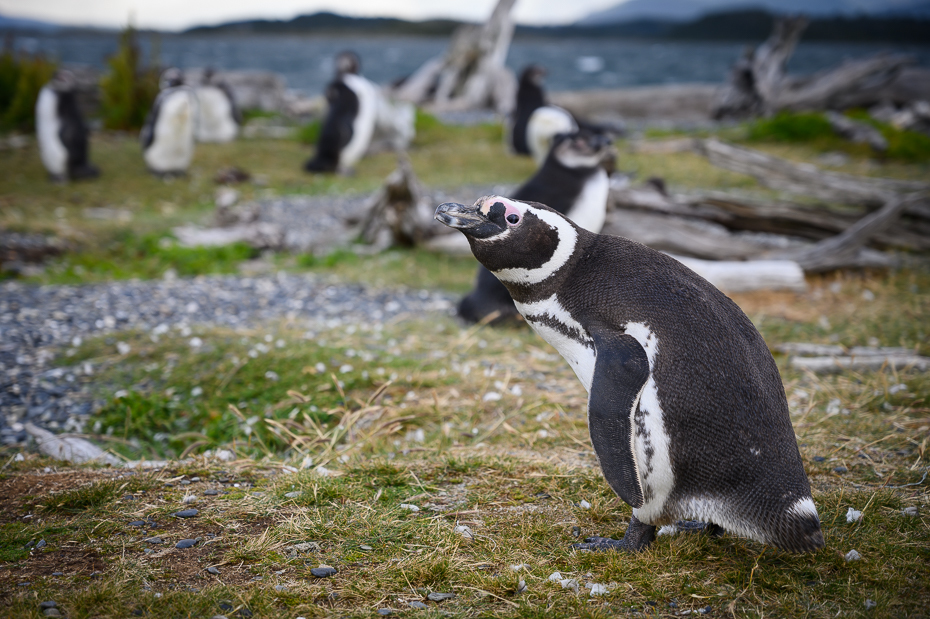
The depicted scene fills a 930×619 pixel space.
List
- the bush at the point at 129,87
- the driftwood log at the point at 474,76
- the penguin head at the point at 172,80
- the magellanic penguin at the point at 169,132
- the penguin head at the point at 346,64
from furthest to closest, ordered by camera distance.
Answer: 1. the driftwood log at the point at 474,76
2. the bush at the point at 129,87
3. the penguin head at the point at 346,64
4. the penguin head at the point at 172,80
5. the magellanic penguin at the point at 169,132

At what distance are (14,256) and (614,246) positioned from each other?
6784 mm

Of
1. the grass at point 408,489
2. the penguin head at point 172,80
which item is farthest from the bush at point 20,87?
the grass at point 408,489

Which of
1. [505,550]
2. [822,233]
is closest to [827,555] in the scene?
[505,550]

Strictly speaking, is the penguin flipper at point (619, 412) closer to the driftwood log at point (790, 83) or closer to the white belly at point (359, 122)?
the white belly at point (359, 122)

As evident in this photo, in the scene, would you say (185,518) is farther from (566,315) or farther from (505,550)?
(566,315)

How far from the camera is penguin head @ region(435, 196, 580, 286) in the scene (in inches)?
98.8

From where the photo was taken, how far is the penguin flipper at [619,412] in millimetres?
2293

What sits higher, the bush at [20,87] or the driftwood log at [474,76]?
the driftwood log at [474,76]

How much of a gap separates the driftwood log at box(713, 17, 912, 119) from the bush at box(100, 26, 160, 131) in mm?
13698

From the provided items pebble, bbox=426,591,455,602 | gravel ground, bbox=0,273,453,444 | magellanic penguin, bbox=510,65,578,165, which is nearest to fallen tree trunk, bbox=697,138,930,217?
magellanic penguin, bbox=510,65,578,165

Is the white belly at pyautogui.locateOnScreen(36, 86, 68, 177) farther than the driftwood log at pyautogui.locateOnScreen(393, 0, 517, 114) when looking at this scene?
No

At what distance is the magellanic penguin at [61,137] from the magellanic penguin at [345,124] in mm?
3573

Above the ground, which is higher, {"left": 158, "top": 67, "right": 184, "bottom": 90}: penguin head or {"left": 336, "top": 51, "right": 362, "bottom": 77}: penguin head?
{"left": 336, "top": 51, "right": 362, "bottom": 77}: penguin head

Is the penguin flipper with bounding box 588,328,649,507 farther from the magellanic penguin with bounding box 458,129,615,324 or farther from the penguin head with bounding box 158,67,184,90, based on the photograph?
the penguin head with bounding box 158,67,184,90
